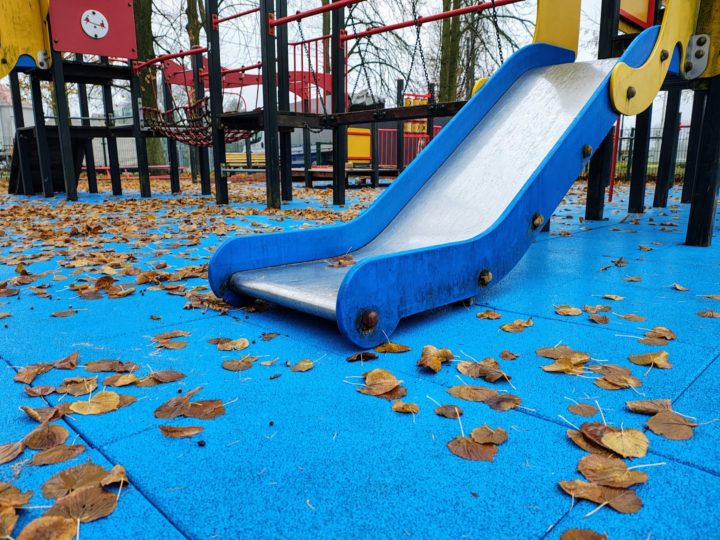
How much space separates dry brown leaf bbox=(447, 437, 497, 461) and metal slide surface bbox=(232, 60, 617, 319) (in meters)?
0.92

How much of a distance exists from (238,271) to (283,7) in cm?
517

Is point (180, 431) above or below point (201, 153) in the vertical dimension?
below

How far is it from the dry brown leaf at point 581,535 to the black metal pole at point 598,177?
4.86 m

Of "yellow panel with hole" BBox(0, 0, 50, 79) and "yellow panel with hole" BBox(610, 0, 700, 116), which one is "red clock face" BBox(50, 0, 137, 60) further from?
"yellow panel with hole" BBox(610, 0, 700, 116)

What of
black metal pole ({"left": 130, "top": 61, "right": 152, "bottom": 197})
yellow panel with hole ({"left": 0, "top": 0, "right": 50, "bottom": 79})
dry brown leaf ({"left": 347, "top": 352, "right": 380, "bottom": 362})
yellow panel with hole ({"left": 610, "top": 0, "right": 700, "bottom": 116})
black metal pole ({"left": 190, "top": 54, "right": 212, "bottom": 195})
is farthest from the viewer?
black metal pole ({"left": 190, "top": 54, "right": 212, "bottom": 195})

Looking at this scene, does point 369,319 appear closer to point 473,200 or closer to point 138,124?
point 473,200

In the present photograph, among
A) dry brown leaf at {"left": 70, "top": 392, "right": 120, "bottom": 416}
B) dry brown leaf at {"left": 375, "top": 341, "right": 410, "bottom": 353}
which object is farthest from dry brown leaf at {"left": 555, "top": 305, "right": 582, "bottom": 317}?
dry brown leaf at {"left": 70, "top": 392, "right": 120, "bottom": 416}

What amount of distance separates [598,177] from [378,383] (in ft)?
15.4

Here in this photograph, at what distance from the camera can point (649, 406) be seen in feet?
4.76

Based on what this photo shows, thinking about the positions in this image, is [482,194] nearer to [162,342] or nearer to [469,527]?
[162,342]

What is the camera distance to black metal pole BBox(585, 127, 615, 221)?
5309mm

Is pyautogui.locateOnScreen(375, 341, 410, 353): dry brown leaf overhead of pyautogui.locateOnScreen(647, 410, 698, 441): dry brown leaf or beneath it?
beneath

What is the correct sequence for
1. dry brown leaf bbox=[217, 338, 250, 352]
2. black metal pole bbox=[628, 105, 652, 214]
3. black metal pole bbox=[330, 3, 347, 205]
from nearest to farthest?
dry brown leaf bbox=[217, 338, 250, 352]
black metal pole bbox=[628, 105, 652, 214]
black metal pole bbox=[330, 3, 347, 205]

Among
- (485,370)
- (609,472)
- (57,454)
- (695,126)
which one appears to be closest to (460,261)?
(485,370)
